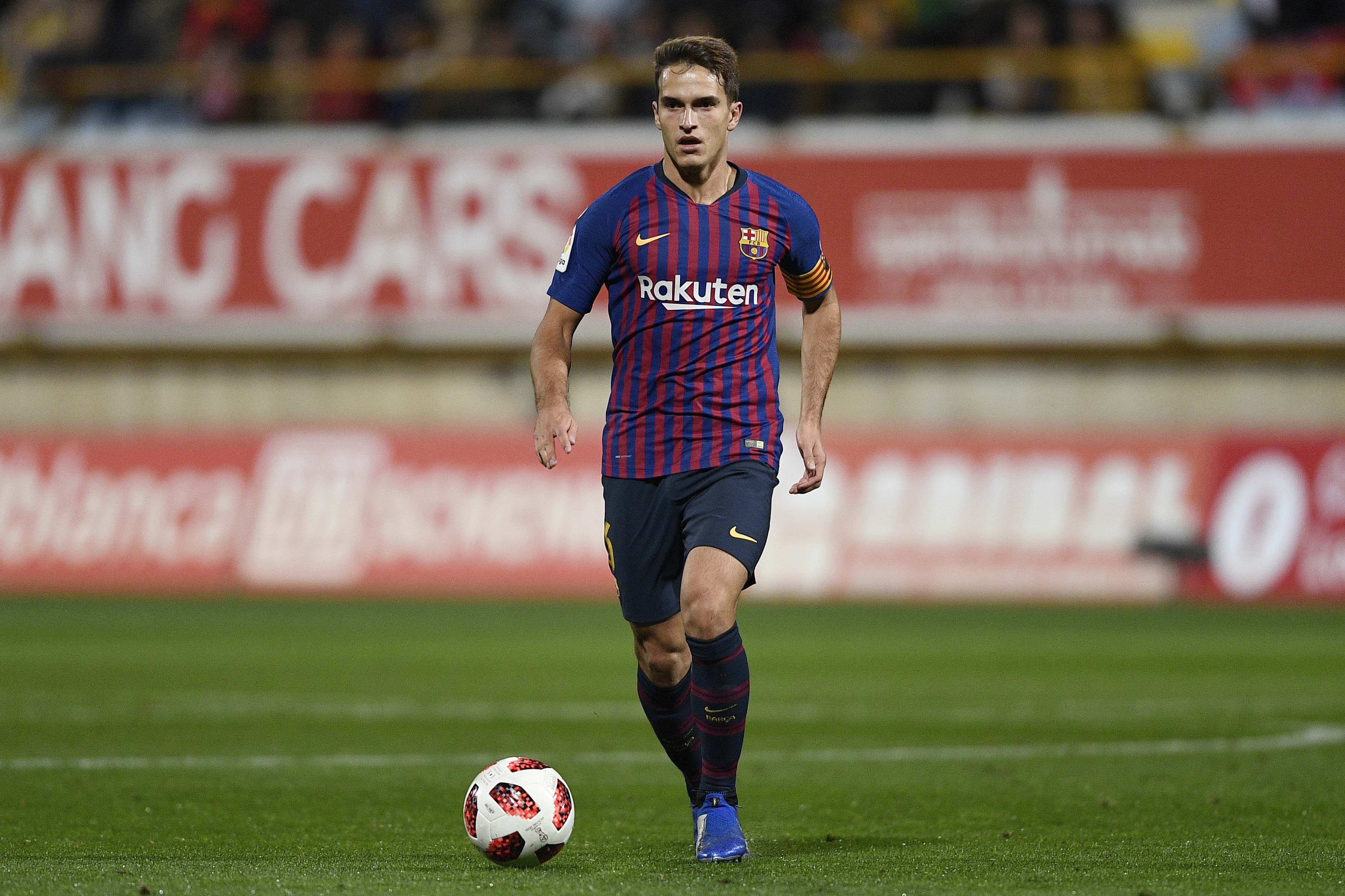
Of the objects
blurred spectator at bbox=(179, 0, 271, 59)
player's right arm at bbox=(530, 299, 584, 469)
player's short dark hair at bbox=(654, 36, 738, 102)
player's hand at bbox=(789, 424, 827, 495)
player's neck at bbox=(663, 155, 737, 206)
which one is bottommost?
player's hand at bbox=(789, 424, 827, 495)

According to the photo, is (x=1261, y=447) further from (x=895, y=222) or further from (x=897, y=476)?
(x=895, y=222)

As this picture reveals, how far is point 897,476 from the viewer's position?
16438mm

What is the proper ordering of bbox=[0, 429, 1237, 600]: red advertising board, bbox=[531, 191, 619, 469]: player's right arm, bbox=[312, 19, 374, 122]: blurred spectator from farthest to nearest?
1. bbox=[312, 19, 374, 122]: blurred spectator
2. bbox=[0, 429, 1237, 600]: red advertising board
3. bbox=[531, 191, 619, 469]: player's right arm

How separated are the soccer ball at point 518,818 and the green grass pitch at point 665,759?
0.28 ft

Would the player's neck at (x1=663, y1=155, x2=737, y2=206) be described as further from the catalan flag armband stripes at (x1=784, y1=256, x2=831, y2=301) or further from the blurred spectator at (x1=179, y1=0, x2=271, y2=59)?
the blurred spectator at (x1=179, y1=0, x2=271, y2=59)

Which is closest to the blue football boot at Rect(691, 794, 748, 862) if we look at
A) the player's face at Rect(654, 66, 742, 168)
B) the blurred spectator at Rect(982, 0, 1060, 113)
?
the player's face at Rect(654, 66, 742, 168)

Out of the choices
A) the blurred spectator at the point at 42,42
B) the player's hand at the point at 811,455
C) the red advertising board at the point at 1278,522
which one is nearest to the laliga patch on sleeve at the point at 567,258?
A: the player's hand at the point at 811,455

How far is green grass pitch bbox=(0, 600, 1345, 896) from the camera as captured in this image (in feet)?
16.3

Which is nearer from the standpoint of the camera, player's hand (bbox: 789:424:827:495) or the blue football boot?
the blue football boot

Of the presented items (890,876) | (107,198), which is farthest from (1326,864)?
(107,198)

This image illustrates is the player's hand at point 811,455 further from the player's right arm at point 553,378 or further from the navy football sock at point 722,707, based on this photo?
the player's right arm at point 553,378

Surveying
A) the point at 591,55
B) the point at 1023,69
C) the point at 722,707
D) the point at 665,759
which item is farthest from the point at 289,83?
the point at 722,707

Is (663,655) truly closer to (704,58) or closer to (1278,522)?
(704,58)

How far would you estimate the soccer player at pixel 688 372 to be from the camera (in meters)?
5.23
